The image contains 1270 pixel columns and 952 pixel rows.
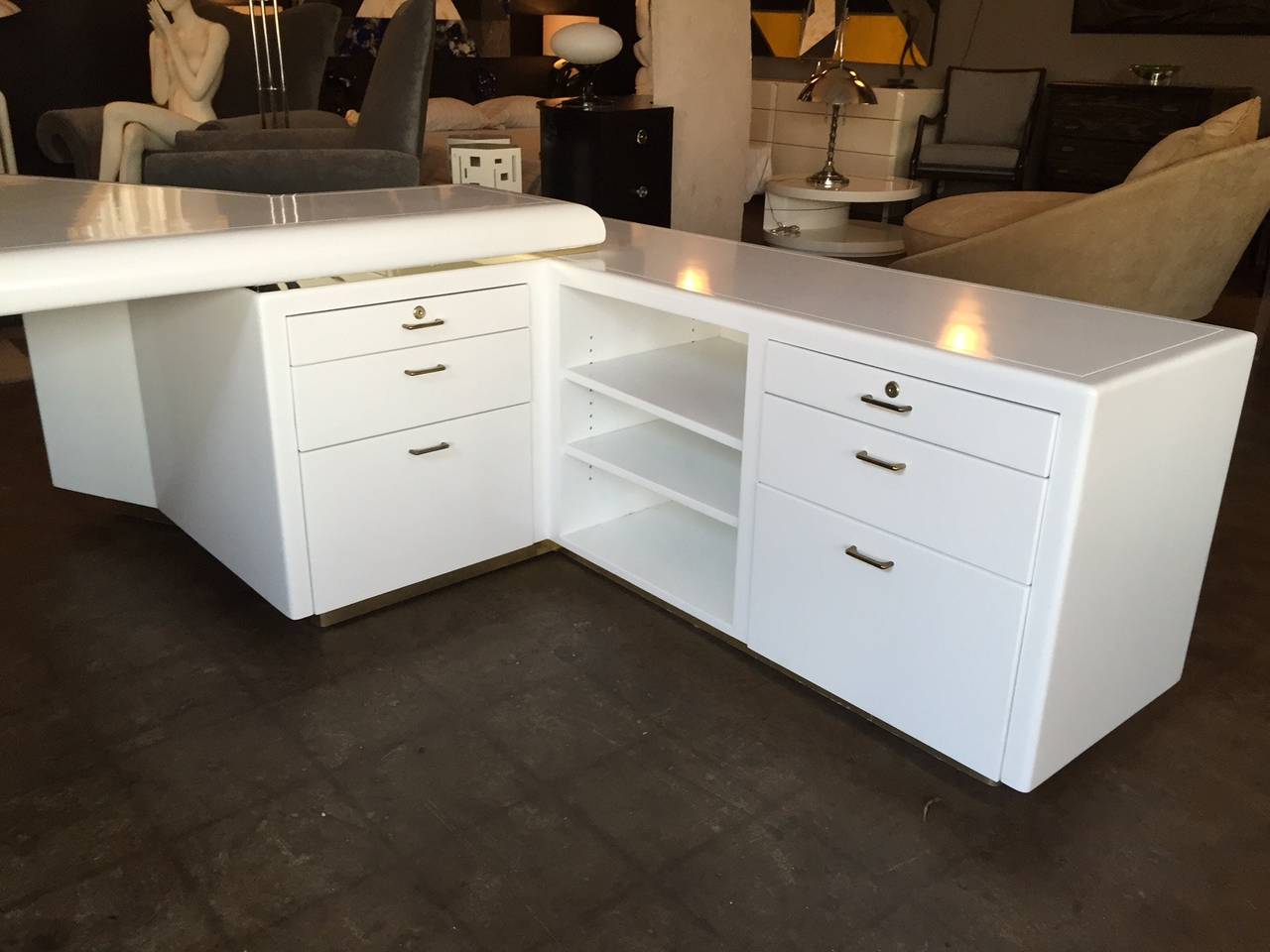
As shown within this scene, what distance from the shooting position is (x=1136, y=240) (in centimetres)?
271

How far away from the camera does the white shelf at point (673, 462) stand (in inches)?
77.6

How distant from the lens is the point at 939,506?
4.89 ft

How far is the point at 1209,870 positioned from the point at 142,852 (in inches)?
56.3

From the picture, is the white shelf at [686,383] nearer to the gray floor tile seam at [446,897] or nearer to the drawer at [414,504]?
the drawer at [414,504]

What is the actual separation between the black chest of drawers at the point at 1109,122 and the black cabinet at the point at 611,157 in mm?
2846

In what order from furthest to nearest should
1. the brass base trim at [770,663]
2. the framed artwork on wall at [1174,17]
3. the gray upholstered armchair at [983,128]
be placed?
1. the gray upholstered armchair at [983,128]
2. the framed artwork on wall at [1174,17]
3. the brass base trim at [770,663]

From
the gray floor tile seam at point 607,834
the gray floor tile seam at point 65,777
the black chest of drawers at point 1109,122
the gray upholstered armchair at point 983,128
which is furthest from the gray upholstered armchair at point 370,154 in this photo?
the black chest of drawers at point 1109,122

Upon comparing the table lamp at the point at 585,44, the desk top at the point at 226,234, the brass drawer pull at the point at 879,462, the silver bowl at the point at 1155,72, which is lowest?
the brass drawer pull at the point at 879,462

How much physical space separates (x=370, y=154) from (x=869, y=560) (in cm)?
199

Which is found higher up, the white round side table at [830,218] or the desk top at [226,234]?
the desk top at [226,234]

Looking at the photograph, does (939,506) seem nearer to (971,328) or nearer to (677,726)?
(971,328)

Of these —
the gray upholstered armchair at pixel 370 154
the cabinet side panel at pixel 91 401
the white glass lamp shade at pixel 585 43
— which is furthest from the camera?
the white glass lamp shade at pixel 585 43

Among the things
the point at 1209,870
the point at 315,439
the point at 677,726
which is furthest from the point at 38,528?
the point at 1209,870

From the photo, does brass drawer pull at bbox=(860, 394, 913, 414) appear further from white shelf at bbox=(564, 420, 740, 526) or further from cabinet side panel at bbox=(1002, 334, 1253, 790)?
white shelf at bbox=(564, 420, 740, 526)
